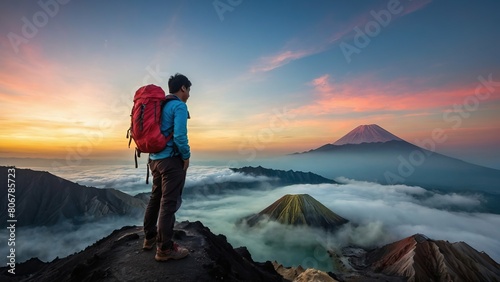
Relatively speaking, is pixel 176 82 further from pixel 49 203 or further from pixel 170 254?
pixel 49 203

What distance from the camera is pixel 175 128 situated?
16.7ft

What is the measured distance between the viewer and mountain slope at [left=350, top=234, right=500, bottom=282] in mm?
83562

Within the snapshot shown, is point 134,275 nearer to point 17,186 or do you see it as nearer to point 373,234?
point 373,234

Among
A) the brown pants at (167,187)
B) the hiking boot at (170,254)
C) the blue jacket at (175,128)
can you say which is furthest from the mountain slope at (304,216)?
the blue jacket at (175,128)

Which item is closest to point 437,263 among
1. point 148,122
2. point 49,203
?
point 148,122

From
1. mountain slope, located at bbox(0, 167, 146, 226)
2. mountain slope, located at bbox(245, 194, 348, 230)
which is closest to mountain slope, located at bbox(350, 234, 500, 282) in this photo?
mountain slope, located at bbox(245, 194, 348, 230)

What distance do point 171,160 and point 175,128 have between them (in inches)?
28.2

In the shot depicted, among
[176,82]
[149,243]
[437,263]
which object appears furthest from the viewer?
[437,263]

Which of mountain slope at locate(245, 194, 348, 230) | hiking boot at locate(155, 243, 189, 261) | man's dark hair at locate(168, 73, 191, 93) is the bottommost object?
mountain slope at locate(245, 194, 348, 230)

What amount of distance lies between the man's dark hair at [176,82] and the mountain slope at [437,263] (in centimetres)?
10571

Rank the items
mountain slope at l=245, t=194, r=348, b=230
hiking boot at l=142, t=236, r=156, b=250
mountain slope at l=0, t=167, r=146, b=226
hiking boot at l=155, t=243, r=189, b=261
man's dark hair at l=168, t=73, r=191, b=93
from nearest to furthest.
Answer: man's dark hair at l=168, t=73, r=191, b=93 < hiking boot at l=155, t=243, r=189, b=261 < hiking boot at l=142, t=236, r=156, b=250 < mountain slope at l=0, t=167, r=146, b=226 < mountain slope at l=245, t=194, r=348, b=230

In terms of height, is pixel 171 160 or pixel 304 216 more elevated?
pixel 171 160

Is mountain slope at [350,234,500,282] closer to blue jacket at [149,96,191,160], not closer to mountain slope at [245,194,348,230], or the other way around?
mountain slope at [245,194,348,230]

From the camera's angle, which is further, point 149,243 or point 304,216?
point 304,216
